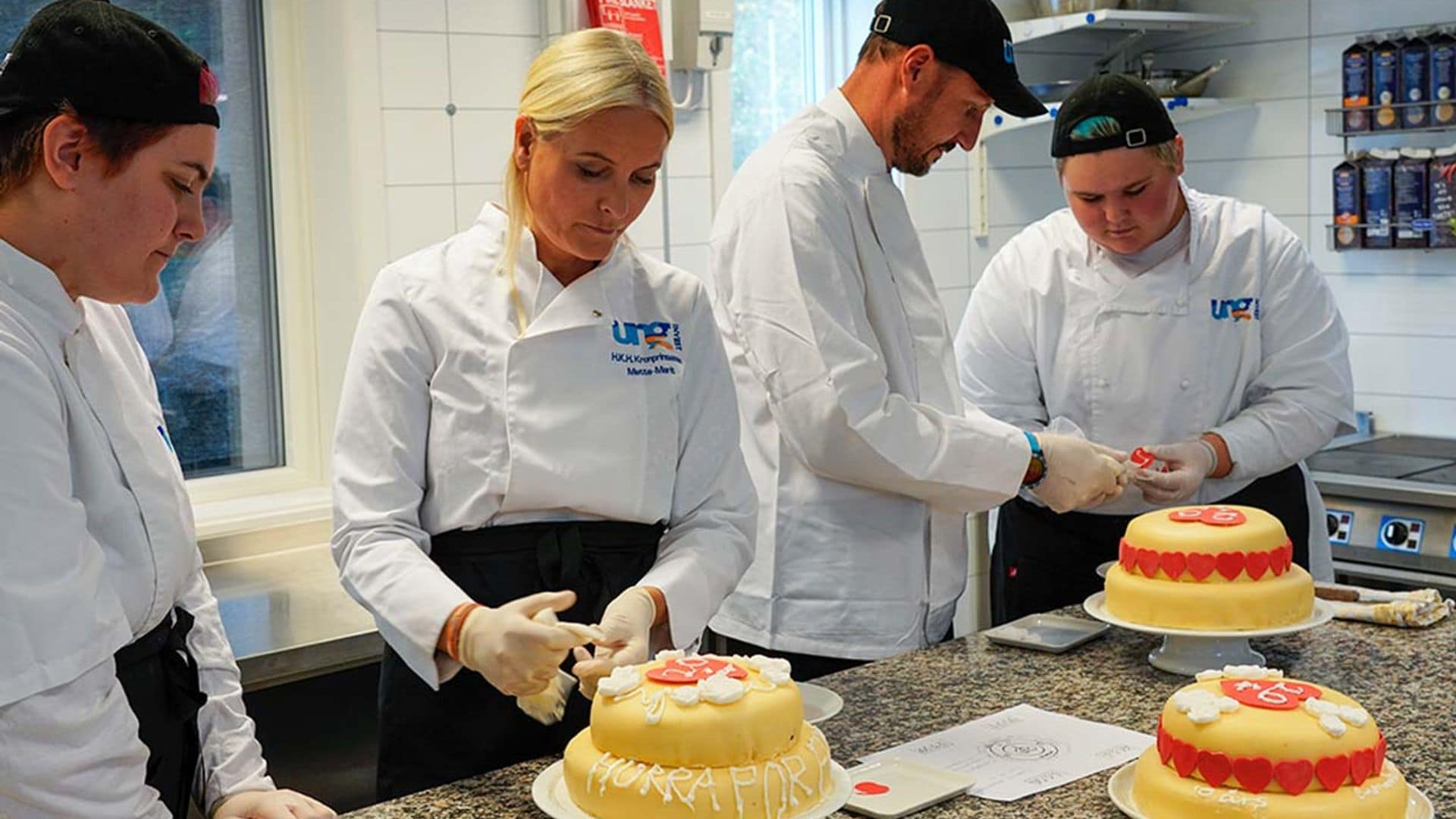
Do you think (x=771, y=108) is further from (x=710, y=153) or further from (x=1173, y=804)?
(x=1173, y=804)

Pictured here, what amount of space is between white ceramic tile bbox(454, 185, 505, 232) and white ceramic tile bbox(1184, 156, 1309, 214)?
6.70 ft

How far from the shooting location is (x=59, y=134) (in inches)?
49.1

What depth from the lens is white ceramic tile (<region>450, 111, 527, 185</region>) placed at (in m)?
2.88

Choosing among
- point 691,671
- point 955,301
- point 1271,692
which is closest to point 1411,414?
point 955,301

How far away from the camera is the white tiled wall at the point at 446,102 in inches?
110

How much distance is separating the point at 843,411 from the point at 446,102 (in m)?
1.29

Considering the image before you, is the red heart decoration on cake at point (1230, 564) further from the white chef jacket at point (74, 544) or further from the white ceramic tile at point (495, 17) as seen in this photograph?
the white ceramic tile at point (495, 17)

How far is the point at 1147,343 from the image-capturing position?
7.80 ft

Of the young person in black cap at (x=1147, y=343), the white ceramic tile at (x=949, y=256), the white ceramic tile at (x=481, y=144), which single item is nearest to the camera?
the young person in black cap at (x=1147, y=343)

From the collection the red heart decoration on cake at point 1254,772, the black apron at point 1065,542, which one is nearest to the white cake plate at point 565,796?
the red heart decoration on cake at point 1254,772

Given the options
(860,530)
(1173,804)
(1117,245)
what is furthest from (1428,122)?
(1173,804)

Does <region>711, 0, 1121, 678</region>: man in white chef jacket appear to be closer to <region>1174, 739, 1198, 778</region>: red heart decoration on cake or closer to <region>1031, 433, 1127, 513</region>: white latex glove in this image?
<region>1031, 433, 1127, 513</region>: white latex glove

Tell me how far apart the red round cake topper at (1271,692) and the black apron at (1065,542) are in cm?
100

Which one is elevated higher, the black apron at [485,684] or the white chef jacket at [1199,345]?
the white chef jacket at [1199,345]
